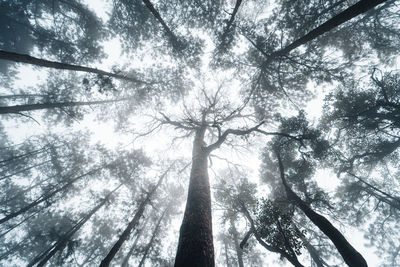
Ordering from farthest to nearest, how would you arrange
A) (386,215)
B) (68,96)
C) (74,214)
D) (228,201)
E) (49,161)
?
(49,161) → (74,214) → (386,215) → (68,96) → (228,201)

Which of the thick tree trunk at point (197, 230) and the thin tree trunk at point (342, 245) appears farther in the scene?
the thin tree trunk at point (342, 245)

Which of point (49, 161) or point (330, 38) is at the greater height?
point (49, 161)

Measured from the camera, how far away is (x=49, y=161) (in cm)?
2161

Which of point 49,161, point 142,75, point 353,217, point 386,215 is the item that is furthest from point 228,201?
point 49,161

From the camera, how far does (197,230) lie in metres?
3.69

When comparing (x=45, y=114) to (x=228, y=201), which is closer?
(x=228, y=201)

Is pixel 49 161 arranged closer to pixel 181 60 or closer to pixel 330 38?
pixel 181 60

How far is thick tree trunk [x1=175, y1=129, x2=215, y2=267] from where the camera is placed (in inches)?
118

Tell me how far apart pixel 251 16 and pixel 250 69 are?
8.66 ft

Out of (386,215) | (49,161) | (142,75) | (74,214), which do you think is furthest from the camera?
(49,161)

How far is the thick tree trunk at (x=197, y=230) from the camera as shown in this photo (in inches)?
118

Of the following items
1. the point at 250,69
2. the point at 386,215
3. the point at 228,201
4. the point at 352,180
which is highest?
the point at 352,180

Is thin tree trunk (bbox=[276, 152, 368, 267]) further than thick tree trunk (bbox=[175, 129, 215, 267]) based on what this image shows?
Yes

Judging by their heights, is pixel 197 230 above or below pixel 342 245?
below
